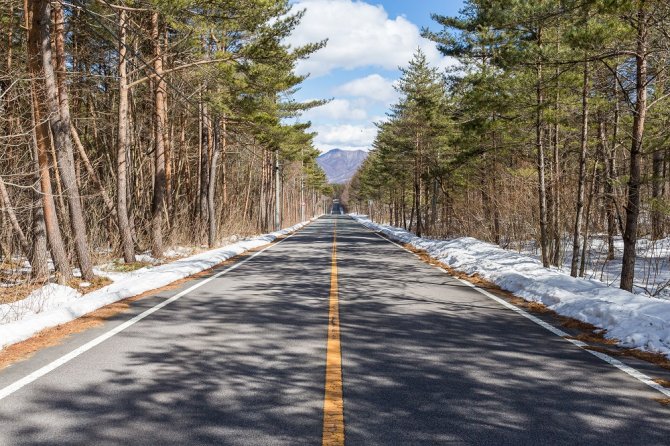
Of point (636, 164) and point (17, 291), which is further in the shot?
point (636, 164)

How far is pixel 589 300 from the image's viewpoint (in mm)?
7512

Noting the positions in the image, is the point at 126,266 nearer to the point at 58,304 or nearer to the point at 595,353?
the point at 58,304

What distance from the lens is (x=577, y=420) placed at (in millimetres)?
3566

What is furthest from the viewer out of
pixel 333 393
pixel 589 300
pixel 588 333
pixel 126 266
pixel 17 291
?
pixel 126 266

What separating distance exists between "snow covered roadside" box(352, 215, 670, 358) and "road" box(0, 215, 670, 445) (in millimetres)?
908

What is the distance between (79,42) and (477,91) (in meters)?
14.7

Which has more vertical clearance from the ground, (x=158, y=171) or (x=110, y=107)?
(x=110, y=107)

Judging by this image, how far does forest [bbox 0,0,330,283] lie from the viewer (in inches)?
426

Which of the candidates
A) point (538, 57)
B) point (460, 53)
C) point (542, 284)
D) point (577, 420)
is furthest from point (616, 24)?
point (460, 53)

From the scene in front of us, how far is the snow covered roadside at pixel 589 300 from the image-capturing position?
5.82 metres

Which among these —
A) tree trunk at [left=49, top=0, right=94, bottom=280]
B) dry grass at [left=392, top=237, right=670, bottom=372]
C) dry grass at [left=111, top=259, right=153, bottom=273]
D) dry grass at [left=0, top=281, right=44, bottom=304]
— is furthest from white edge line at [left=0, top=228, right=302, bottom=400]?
dry grass at [left=111, top=259, right=153, bottom=273]

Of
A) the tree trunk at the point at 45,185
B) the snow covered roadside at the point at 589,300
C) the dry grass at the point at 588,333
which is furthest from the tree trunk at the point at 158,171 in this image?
the dry grass at the point at 588,333

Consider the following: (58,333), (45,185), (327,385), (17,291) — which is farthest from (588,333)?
(45,185)

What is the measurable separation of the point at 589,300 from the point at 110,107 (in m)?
19.9
